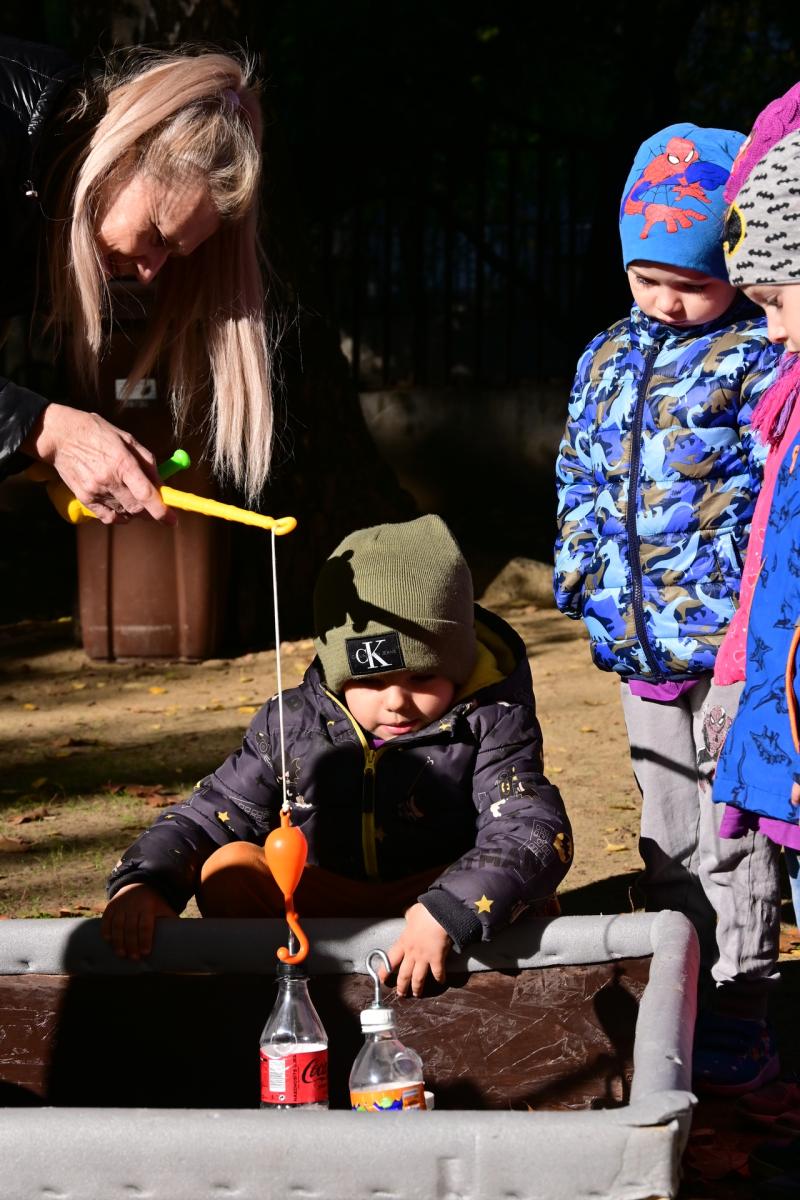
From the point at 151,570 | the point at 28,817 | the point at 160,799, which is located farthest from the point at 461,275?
the point at 28,817

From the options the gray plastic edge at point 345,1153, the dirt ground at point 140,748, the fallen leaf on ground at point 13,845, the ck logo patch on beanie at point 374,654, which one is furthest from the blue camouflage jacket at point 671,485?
the fallen leaf on ground at point 13,845

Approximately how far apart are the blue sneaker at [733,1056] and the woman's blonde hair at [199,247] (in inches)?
50.3

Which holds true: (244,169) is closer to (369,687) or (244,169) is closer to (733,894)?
(369,687)

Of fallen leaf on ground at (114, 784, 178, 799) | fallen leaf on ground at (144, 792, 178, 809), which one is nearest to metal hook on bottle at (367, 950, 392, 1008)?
fallen leaf on ground at (144, 792, 178, 809)

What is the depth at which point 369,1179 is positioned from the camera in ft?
4.99

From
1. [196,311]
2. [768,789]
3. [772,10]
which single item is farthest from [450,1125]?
[772,10]

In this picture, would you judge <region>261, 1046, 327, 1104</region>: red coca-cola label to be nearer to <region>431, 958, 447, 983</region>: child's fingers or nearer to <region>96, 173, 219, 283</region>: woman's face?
<region>431, 958, 447, 983</region>: child's fingers

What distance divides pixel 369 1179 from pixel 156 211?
1577 mm

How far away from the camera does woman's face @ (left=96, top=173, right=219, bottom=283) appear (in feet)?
8.16

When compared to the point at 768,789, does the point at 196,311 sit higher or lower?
higher

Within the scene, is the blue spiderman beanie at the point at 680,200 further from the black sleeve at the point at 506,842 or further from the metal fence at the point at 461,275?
the metal fence at the point at 461,275

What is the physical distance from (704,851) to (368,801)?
64 cm

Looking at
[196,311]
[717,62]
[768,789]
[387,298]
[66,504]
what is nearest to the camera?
[768,789]

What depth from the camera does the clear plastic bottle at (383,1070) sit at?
2.17 meters
